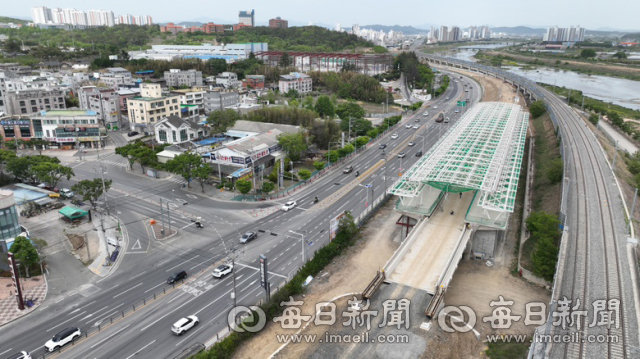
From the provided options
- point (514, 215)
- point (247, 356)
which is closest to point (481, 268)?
point (514, 215)

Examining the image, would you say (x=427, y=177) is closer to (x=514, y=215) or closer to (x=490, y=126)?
(x=514, y=215)

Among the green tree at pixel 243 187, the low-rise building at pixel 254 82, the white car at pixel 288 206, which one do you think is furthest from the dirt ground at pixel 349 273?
the low-rise building at pixel 254 82

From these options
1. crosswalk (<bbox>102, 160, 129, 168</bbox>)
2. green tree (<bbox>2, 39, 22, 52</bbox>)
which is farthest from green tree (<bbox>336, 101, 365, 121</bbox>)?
green tree (<bbox>2, 39, 22, 52</bbox>)

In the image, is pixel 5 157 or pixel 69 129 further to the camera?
pixel 69 129

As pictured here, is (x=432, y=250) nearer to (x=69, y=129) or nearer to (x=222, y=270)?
(x=222, y=270)

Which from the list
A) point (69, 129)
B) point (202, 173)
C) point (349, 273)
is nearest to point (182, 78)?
point (69, 129)
